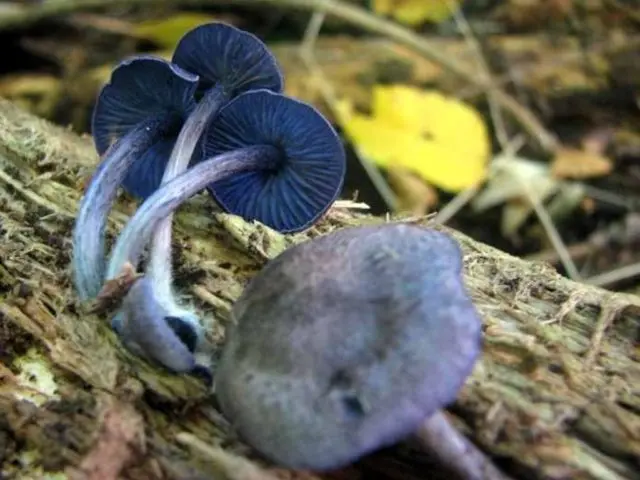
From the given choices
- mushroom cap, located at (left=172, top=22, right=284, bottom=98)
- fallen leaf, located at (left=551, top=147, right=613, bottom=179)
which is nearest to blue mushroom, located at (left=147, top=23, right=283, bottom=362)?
mushroom cap, located at (left=172, top=22, right=284, bottom=98)

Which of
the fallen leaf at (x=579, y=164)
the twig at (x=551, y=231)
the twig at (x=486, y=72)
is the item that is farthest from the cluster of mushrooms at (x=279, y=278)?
the twig at (x=486, y=72)

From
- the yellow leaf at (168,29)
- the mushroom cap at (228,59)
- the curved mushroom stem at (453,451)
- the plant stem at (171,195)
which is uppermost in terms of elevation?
the mushroom cap at (228,59)

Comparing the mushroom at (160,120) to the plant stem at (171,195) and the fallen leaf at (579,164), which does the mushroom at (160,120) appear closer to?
the plant stem at (171,195)

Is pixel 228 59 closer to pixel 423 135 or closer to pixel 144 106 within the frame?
pixel 144 106

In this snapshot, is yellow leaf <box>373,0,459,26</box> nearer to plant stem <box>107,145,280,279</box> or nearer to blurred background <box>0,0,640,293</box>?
blurred background <box>0,0,640,293</box>

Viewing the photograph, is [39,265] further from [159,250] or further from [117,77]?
[117,77]

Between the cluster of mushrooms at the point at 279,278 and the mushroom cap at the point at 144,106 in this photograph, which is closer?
the cluster of mushrooms at the point at 279,278
